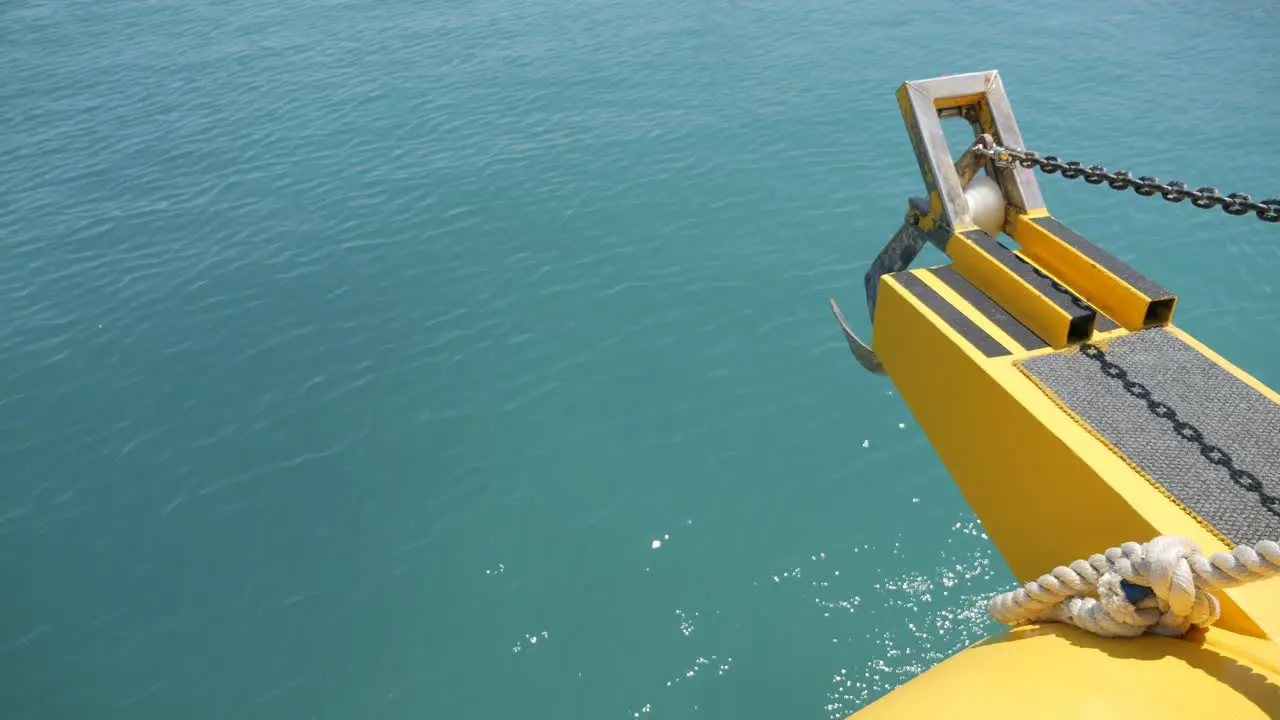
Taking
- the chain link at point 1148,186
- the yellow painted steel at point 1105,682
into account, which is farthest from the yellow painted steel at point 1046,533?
the chain link at point 1148,186

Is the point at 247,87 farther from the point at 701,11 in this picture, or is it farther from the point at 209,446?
the point at 209,446

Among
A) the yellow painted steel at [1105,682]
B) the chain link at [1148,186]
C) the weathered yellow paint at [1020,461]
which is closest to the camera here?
the yellow painted steel at [1105,682]

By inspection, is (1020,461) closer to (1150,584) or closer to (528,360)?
(1150,584)

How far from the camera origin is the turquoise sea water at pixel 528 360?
8.68 meters

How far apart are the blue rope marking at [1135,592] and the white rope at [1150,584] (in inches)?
0.4

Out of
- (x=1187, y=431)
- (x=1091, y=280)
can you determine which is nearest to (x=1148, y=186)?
(x=1091, y=280)

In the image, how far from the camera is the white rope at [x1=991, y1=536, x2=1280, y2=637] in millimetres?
2816

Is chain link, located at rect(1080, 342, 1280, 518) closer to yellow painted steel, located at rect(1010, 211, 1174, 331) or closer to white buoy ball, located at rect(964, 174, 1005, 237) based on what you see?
yellow painted steel, located at rect(1010, 211, 1174, 331)

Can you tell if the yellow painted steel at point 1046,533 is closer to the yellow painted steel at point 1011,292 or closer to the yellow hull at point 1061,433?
the yellow hull at point 1061,433

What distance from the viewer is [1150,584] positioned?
9.93 ft

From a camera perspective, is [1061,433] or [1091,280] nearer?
[1061,433]

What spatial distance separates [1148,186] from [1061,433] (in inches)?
66.0

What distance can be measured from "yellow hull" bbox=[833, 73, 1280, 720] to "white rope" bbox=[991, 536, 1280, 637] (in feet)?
0.27

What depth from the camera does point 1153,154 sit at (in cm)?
1563
